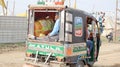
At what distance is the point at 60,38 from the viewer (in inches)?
451

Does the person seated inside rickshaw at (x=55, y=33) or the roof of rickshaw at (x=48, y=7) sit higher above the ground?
the roof of rickshaw at (x=48, y=7)

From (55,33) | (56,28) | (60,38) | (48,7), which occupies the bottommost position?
(60,38)

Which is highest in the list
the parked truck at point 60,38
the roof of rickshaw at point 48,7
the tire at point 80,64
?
the roof of rickshaw at point 48,7

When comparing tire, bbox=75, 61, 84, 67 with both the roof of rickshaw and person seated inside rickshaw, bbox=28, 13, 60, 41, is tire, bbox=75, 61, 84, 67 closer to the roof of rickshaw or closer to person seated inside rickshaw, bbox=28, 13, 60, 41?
person seated inside rickshaw, bbox=28, 13, 60, 41

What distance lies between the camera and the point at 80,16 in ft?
39.9

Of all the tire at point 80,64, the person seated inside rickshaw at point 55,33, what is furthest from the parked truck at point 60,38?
the person seated inside rickshaw at point 55,33

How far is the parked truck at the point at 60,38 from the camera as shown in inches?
450

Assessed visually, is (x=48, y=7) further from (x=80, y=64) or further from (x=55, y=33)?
(x=80, y=64)

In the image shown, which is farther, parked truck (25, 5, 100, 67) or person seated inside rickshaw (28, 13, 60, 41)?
person seated inside rickshaw (28, 13, 60, 41)

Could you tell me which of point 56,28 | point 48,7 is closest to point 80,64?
point 56,28

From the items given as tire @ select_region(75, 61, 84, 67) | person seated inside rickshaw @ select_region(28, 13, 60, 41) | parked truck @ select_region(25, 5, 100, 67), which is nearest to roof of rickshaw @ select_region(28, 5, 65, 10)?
parked truck @ select_region(25, 5, 100, 67)

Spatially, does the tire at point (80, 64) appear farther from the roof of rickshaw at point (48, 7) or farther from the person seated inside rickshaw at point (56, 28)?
the roof of rickshaw at point (48, 7)

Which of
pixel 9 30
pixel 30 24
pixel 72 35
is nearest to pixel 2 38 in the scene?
pixel 9 30

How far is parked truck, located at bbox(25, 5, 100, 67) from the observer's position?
450 inches
